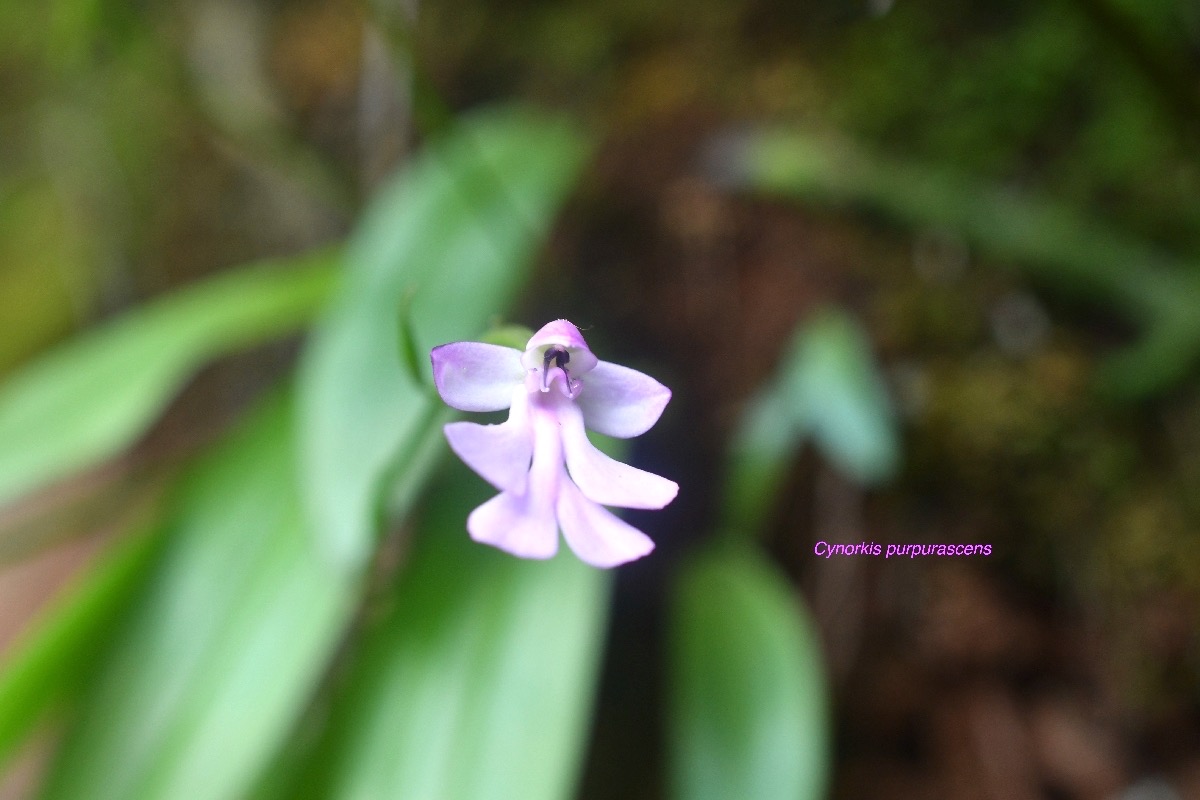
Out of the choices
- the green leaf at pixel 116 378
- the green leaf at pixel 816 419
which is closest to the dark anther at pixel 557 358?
the green leaf at pixel 816 419

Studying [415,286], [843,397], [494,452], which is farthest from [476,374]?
[843,397]

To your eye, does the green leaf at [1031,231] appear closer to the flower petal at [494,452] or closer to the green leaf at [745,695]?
the green leaf at [745,695]

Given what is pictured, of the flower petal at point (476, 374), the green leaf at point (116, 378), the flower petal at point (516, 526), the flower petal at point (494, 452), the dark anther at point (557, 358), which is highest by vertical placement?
the green leaf at point (116, 378)

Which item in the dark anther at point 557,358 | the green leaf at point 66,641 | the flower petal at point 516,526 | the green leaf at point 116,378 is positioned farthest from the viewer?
the green leaf at point 116,378

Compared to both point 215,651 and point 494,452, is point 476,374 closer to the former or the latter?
point 494,452

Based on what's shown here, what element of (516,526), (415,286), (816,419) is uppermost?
(816,419)

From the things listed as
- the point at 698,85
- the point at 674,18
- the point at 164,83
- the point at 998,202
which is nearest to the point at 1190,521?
the point at 998,202
